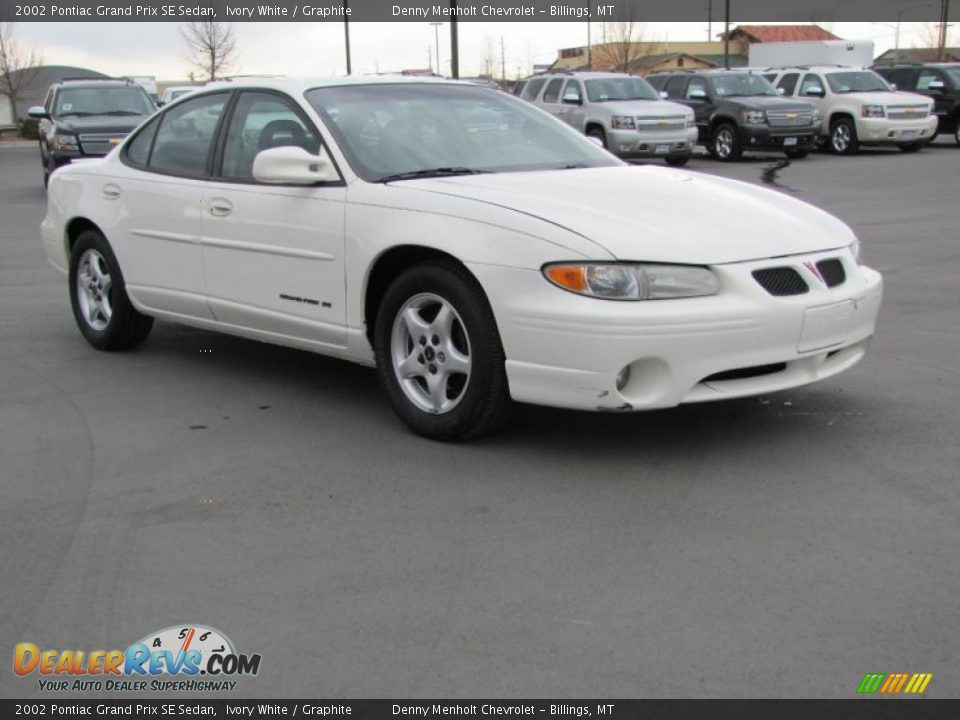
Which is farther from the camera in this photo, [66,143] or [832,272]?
[66,143]

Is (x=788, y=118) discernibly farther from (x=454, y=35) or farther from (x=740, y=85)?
(x=454, y=35)

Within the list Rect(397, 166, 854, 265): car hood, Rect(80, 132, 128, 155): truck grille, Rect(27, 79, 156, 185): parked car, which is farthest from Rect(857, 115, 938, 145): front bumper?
Rect(397, 166, 854, 265): car hood

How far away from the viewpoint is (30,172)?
1038 inches

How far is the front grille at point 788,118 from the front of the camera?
77.9 feet

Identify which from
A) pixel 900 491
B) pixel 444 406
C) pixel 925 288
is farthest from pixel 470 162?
pixel 925 288

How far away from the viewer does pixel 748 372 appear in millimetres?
4852

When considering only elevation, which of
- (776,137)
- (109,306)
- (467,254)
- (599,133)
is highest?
(467,254)

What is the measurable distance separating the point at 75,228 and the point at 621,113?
634 inches

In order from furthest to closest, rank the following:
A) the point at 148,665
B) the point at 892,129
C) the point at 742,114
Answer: the point at 892,129 < the point at 742,114 < the point at 148,665

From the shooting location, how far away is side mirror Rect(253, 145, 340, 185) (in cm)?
545

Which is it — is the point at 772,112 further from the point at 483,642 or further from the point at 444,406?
the point at 483,642

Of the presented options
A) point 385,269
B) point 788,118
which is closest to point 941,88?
point 788,118

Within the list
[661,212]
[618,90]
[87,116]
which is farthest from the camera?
[618,90]

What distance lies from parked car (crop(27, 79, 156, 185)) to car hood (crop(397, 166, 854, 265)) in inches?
553
